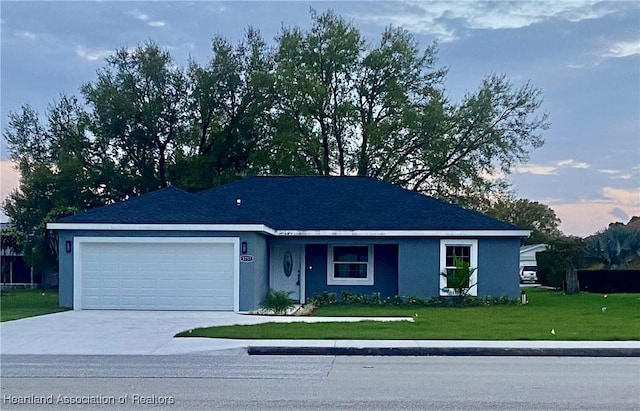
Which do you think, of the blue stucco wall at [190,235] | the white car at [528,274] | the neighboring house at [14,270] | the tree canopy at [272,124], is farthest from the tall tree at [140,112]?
the white car at [528,274]

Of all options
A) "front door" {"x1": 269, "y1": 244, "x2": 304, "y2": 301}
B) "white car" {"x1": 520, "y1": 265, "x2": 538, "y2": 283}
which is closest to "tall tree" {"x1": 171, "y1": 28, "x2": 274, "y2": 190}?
"front door" {"x1": 269, "y1": 244, "x2": 304, "y2": 301}

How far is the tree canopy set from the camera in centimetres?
4231

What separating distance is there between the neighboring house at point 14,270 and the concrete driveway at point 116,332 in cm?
2438

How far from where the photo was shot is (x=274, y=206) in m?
30.3

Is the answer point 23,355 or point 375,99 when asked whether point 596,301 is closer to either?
point 375,99

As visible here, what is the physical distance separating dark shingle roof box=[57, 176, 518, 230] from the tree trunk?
29.4 ft

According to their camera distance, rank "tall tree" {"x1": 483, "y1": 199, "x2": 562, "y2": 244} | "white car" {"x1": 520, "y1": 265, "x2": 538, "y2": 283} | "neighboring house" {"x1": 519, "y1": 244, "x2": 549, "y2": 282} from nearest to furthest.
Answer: "white car" {"x1": 520, "y1": 265, "x2": 538, "y2": 283}
"neighboring house" {"x1": 519, "y1": 244, "x2": 549, "y2": 282}
"tall tree" {"x1": 483, "y1": 199, "x2": 562, "y2": 244}

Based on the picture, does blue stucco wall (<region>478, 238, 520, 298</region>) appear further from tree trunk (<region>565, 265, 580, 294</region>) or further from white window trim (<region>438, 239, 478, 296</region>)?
tree trunk (<region>565, 265, 580, 294</region>)

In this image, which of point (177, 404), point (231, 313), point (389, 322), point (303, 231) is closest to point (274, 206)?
point (303, 231)

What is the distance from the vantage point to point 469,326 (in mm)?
19062

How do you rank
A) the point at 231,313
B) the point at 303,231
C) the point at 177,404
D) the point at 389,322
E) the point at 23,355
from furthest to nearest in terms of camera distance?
the point at 303,231, the point at 231,313, the point at 389,322, the point at 23,355, the point at 177,404

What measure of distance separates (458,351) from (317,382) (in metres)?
4.36

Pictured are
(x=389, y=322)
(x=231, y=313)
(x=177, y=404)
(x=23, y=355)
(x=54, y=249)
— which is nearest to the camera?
(x=177, y=404)

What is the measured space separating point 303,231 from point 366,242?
2153 millimetres
